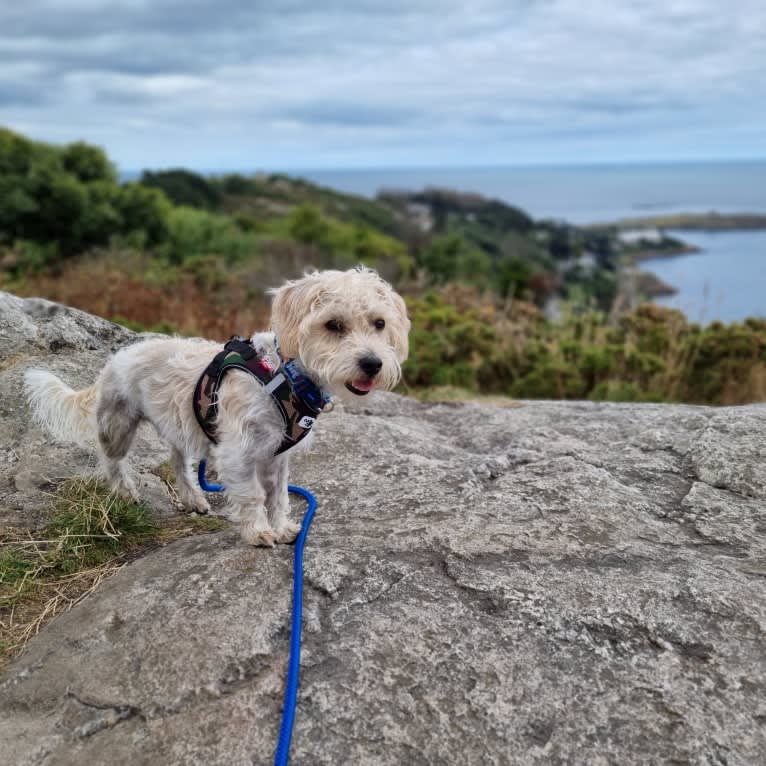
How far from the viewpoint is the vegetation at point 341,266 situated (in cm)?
925

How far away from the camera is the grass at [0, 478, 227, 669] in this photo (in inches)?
139

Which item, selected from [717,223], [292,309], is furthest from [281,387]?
[717,223]

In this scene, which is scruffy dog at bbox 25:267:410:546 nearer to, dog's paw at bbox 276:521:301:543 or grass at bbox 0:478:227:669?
dog's paw at bbox 276:521:301:543

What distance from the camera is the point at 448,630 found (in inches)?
124

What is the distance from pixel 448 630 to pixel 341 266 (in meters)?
30.8

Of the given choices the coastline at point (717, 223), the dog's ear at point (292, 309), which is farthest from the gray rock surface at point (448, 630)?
the coastline at point (717, 223)

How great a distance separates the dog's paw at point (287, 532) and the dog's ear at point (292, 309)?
1012 millimetres

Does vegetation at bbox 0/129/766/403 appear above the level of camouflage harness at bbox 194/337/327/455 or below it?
below

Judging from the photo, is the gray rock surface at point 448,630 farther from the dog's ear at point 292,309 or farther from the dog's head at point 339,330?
the dog's ear at point 292,309

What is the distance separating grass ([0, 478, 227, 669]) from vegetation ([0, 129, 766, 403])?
14.9 ft

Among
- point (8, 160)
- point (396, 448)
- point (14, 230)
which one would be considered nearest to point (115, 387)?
point (396, 448)

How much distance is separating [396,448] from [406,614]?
2.10 metres

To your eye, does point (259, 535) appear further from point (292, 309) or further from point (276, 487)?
point (292, 309)

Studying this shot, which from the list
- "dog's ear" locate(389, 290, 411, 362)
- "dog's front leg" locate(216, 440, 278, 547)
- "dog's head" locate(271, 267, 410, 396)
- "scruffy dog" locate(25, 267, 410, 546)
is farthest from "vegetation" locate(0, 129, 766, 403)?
"dog's front leg" locate(216, 440, 278, 547)
